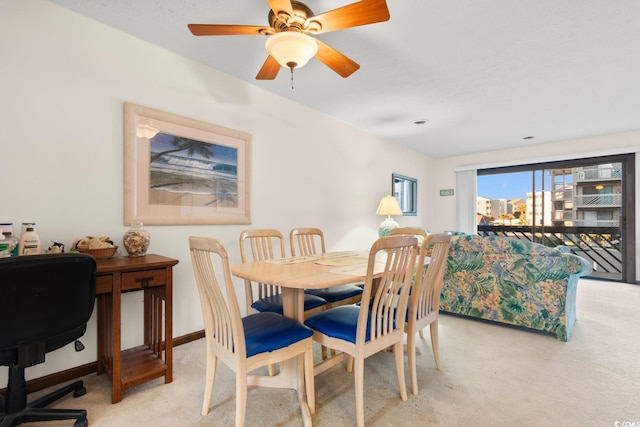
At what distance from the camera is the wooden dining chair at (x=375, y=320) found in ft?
4.72

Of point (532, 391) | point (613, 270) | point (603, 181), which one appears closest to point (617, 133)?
point (603, 181)

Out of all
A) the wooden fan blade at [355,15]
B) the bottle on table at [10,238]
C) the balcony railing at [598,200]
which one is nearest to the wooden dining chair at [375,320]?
the wooden fan blade at [355,15]

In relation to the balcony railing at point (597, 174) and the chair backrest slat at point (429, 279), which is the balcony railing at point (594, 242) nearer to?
the balcony railing at point (597, 174)

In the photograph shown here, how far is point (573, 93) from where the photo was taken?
3.12 m

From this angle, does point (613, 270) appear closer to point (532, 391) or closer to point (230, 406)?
point (532, 391)

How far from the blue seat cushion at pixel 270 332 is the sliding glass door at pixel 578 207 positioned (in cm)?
569

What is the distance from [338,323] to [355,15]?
160cm

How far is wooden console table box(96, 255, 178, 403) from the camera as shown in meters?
1.69

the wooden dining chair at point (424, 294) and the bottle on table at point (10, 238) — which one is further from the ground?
the bottle on table at point (10, 238)

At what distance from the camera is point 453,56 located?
2432 millimetres

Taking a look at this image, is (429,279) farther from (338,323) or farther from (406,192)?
(406,192)

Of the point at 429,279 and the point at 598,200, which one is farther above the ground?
the point at 598,200

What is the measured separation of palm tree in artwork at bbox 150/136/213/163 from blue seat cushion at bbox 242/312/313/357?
151cm

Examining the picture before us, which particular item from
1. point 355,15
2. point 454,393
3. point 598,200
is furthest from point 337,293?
point 598,200
